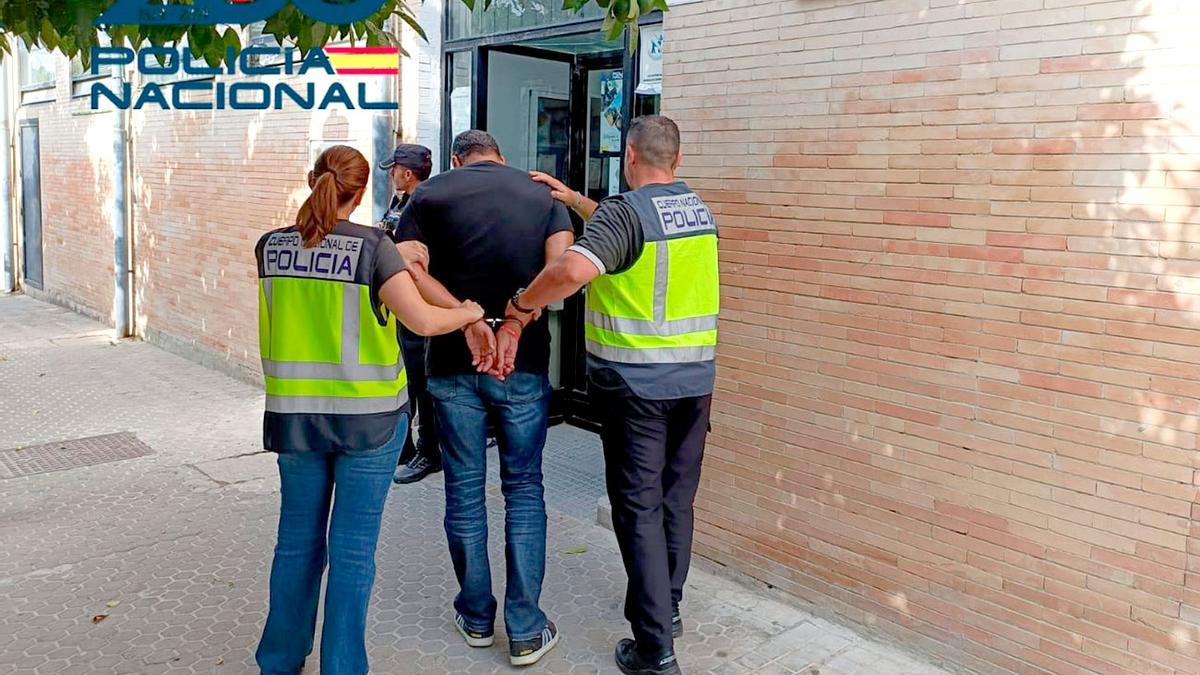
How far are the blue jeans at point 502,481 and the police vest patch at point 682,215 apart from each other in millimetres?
809

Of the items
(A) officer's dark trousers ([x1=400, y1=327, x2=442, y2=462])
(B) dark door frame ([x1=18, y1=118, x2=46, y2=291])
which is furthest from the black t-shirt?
(B) dark door frame ([x1=18, y1=118, x2=46, y2=291])

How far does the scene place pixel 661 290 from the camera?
12.5 feet

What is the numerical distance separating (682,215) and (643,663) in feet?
5.49

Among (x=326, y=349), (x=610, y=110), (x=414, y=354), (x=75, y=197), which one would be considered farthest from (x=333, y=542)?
(x=75, y=197)

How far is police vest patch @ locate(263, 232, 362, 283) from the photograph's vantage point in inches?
134

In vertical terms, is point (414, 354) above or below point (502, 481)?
above

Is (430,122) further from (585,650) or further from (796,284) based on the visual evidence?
(585,650)

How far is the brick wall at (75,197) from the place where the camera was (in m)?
12.8

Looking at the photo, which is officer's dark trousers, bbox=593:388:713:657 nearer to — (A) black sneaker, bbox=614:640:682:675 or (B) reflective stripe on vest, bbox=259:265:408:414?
(A) black sneaker, bbox=614:640:682:675

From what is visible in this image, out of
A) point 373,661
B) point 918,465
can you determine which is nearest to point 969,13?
point 918,465

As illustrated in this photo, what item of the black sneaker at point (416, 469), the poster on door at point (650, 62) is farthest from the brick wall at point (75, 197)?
the poster on door at point (650, 62)

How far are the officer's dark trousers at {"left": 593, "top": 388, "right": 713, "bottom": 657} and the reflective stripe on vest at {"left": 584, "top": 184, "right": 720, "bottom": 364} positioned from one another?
0.17 m

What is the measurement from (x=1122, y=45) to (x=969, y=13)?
598 mm

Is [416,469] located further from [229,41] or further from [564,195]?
[229,41]
